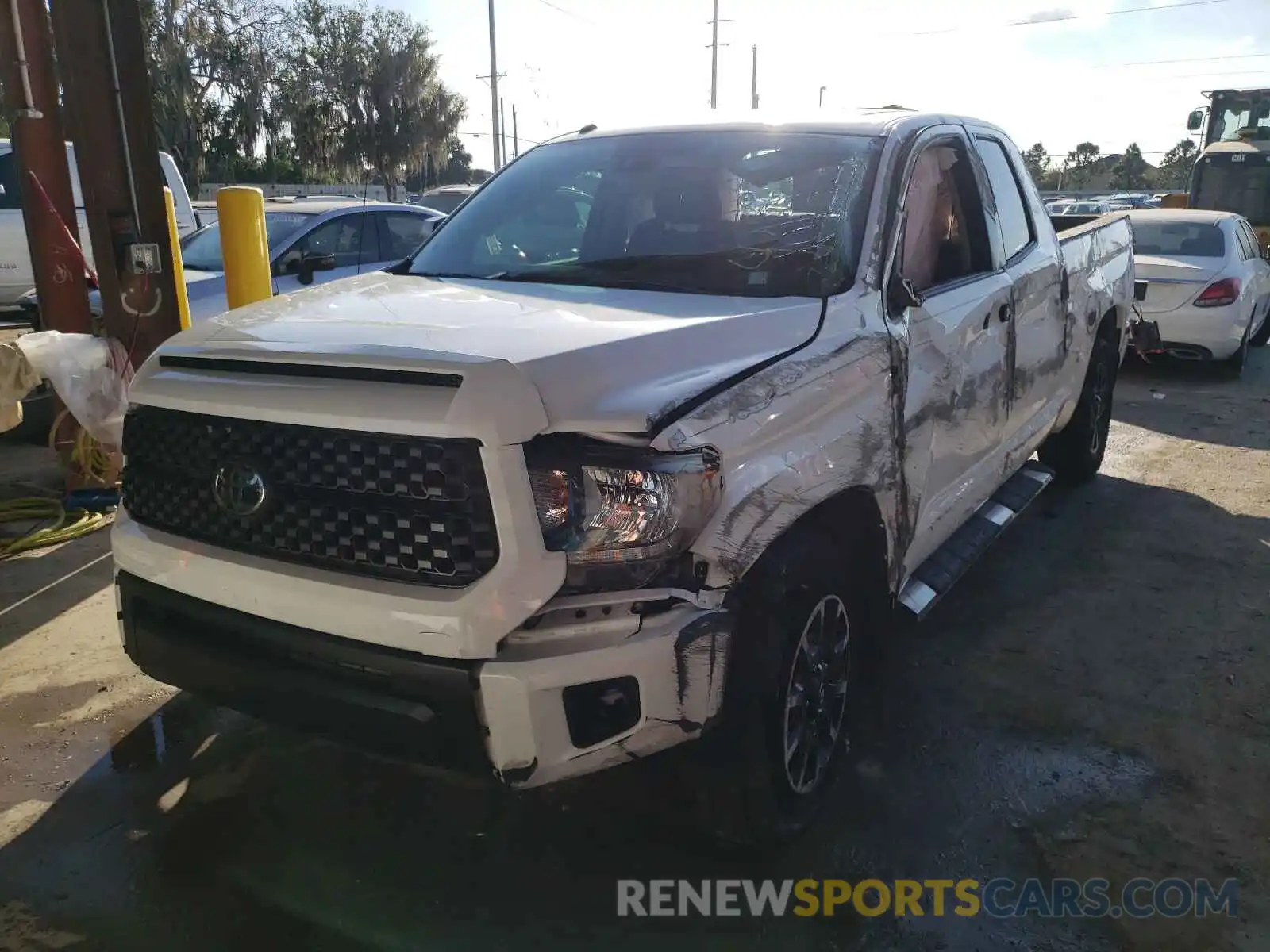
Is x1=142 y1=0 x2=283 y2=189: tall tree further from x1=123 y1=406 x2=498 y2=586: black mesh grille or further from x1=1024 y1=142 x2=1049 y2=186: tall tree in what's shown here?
x1=1024 y1=142 x2=1049 y2=186: tall tree

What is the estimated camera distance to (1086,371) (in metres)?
5.47

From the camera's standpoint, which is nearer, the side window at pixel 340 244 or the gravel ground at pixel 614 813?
the gravel ground at pixel 614 813

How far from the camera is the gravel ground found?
2.45 meters

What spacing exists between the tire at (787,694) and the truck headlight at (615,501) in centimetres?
25

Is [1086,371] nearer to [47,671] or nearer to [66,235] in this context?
[47,671]

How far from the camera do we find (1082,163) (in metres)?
79.2

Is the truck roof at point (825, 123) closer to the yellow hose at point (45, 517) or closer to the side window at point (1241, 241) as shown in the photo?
the yellow hose at point (45, 517)

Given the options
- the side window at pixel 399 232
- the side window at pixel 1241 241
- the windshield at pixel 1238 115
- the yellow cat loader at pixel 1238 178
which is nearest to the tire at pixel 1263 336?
the side window at pixel 1241 241

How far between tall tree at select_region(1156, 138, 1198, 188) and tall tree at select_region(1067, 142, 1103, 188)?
4804mm

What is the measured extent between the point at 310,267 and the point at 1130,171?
76733 mm

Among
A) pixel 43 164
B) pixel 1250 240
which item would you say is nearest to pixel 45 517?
pixel 43 164

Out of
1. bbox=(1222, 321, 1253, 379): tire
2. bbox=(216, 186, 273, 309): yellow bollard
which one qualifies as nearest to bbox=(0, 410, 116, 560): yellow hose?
bbox=(216, 186, 273, 309): yellow bollard

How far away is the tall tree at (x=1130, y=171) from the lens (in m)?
70.6

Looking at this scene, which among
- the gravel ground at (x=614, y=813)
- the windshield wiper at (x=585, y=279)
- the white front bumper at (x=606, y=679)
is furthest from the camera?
the windshield wiper at (x=585, y=279)
